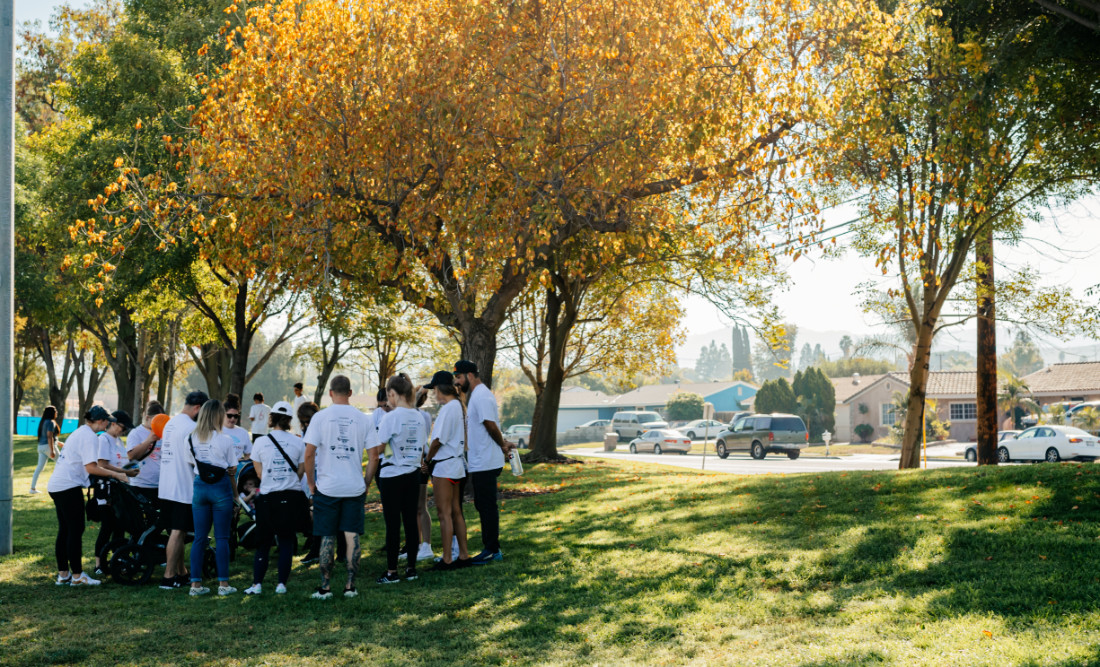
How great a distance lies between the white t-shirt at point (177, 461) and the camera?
831 centimetres

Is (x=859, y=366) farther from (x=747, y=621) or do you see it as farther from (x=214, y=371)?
(x=747, y=621)

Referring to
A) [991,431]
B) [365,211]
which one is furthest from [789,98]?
[991,431]

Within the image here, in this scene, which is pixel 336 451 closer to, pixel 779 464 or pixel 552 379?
pixel 552 379

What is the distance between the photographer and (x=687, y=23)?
12023 millimetres

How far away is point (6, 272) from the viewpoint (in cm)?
1062

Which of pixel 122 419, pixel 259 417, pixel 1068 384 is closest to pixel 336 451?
pixel 122 419

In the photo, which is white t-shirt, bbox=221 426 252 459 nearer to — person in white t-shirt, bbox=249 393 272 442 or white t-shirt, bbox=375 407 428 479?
white t-shirt, bbox=375 407 428 479

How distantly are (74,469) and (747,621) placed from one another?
21.2 ft

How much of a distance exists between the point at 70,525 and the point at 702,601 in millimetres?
5997

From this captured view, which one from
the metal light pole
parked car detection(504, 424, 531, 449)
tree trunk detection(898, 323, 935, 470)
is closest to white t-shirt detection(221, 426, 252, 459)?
the metal light pole

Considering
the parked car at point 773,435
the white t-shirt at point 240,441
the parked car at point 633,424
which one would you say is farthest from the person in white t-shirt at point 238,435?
the parked car at point 633,424

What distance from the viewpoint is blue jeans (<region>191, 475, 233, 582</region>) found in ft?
27.0

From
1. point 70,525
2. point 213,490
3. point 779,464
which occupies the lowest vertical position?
point 779,464

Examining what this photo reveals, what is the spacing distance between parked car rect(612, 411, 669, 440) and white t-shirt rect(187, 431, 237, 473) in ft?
160
